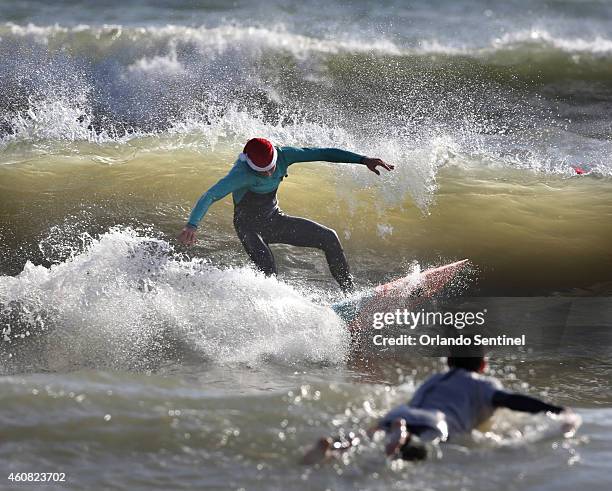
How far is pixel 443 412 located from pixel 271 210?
3.47m

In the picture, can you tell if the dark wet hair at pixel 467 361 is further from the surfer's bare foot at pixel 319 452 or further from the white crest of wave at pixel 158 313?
the white crest of wave at pixel 158 313

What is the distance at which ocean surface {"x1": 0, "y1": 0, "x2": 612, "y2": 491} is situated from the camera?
504 centimetres

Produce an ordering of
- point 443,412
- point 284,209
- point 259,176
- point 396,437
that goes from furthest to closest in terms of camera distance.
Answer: point 284,209 < point 259,176 < point 443,412 < point 396,437

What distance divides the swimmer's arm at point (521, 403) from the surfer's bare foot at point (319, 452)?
2.92ft

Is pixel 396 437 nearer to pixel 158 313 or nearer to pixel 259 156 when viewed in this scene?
pixel 158 313

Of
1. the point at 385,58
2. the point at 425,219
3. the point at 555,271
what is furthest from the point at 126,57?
the point at 555,271

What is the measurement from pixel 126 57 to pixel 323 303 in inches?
385

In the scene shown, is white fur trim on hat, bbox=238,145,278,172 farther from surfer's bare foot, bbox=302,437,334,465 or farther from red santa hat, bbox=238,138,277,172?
surfer's bare foot, bbox=302,437,334,465

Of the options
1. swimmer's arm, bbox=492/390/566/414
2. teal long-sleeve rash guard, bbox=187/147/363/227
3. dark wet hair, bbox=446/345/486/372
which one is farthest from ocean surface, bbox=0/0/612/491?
teal long-sleeve rash guard, bbox=187/147/363/227

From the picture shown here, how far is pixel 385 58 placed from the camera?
16641 mm

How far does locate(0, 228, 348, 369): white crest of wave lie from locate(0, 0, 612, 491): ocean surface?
0.02 metres

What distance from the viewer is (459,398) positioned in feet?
16.3

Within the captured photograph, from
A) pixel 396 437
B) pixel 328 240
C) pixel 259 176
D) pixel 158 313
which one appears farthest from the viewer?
pixel 328 240

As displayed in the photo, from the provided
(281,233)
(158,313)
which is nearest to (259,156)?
(281,233)
